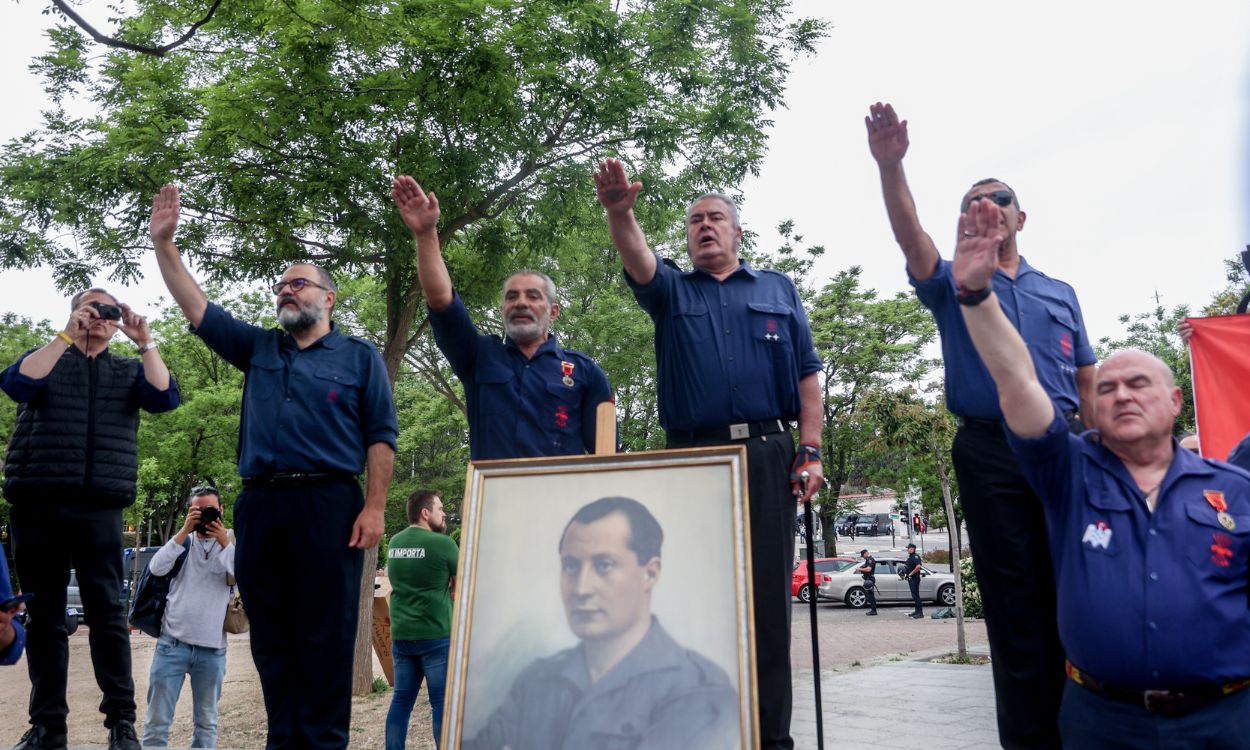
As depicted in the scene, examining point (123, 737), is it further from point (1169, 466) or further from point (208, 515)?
point (1169, 466)

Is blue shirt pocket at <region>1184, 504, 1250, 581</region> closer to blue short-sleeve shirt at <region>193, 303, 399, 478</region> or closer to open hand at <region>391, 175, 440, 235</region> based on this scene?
open hand at <region>391, 175, 440, 235</region>

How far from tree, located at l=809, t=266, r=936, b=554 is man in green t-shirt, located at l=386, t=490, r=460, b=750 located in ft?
87.6

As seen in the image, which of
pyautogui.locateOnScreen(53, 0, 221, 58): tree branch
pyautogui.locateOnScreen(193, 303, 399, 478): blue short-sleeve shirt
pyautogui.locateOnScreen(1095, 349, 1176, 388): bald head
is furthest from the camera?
pyautogui.locateOnScreen(53, 0, 221, 58): tree branch

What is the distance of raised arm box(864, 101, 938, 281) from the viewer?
11.0 ft

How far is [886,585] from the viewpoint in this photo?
1225 inches

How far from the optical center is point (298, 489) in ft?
12.6

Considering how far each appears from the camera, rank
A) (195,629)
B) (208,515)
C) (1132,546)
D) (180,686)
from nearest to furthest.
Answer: (1132,546) < (208,515) < (180,686) < (195,629)

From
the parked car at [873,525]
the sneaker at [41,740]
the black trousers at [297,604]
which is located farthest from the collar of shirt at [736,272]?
the parked car at [873,525]

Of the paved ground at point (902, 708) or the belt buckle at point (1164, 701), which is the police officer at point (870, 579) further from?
the belt buckle at point (1164, 701)

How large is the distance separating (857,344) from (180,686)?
2859cm

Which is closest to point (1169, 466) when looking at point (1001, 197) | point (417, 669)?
point (1001, 197)

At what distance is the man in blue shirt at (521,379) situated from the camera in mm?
4219

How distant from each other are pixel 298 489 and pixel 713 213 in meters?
1.98

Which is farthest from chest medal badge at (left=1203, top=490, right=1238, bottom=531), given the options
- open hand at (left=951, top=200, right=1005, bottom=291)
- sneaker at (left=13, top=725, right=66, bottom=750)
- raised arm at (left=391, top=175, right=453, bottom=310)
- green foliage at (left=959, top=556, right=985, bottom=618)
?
green foliage at (left=959, top=556, right=985, bottom=618)
